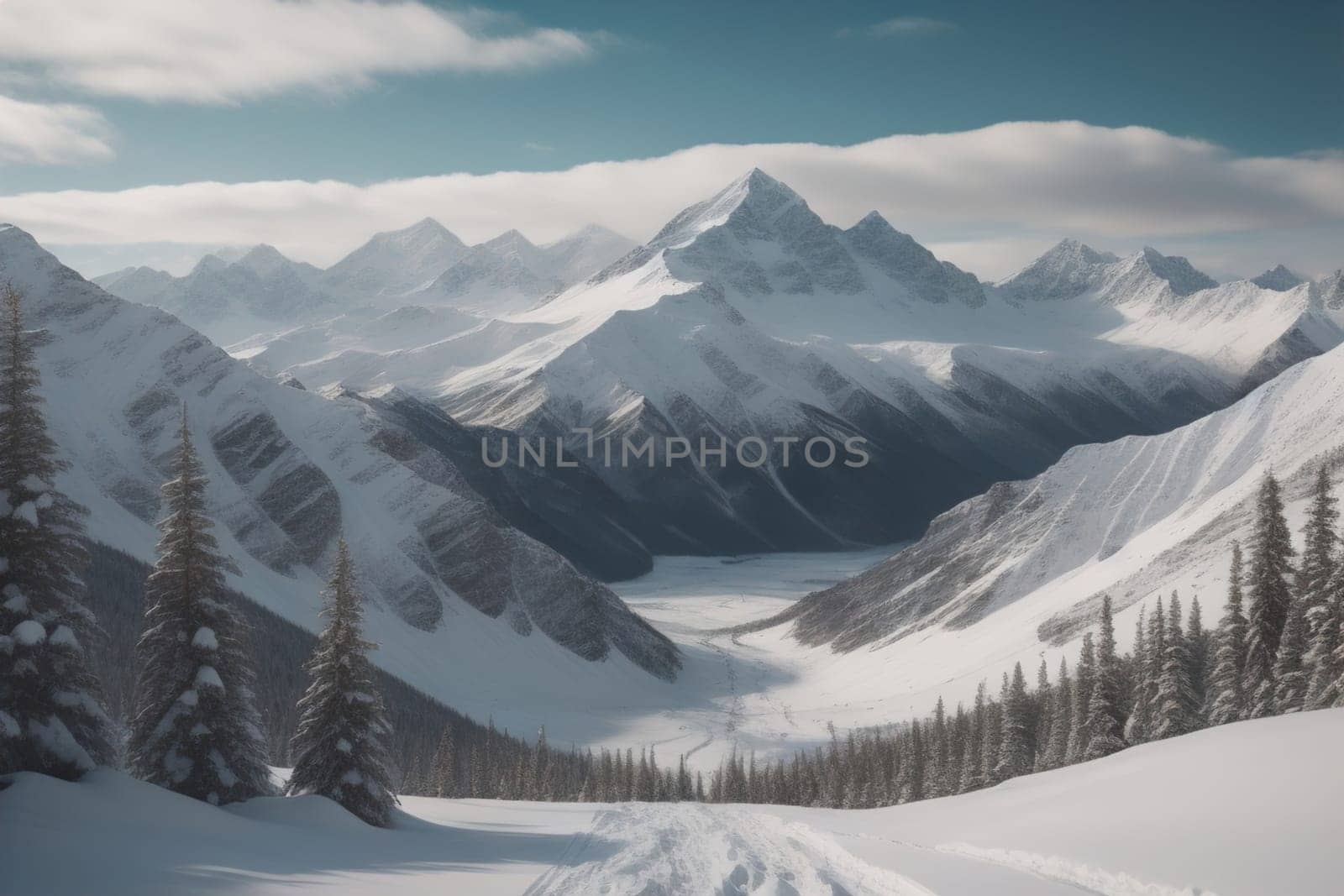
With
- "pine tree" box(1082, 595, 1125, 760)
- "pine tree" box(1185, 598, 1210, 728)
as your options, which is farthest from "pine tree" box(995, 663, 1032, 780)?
"pine tree" box(1185, 598, 1210, 728)

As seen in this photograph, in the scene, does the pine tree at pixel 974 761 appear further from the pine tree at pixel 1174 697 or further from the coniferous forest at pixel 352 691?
the pine tree at pixel 1174 697

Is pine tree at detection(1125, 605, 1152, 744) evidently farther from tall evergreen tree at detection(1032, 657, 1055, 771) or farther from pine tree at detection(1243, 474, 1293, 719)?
pine tree at detection(1243, 474, 1293, 719)

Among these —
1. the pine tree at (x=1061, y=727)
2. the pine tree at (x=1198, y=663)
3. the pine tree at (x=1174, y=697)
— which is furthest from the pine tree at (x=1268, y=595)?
the pine tree at (x=1061, y=727)

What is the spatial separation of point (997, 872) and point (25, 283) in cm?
18529

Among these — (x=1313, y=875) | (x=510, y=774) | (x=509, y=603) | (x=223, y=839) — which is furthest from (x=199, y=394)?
(x=1313, y=875)

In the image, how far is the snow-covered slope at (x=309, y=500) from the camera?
141 meters

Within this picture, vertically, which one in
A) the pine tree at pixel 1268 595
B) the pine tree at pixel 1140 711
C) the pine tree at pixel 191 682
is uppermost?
the pine tree at pixel 1268 595

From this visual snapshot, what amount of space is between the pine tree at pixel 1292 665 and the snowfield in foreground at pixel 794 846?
17490mm

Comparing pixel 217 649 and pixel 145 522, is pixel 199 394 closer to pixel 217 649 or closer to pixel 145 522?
pixel 145 522

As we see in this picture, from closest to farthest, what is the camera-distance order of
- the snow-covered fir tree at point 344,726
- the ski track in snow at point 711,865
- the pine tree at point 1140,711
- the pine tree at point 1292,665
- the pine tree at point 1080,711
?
the ski track in snow at point 711,865
the snow-covered fir tree at point 344,726
the pine tree at point 1292,665
the pine tree at point 1140,711
the pine tree at point 1080,711

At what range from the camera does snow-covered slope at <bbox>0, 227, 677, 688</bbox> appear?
141 meters

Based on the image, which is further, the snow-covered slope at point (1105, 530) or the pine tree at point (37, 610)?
the snow-covered slope at point (1105, 530)

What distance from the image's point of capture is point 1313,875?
2420 centimetres

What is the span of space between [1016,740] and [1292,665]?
22.3 m
